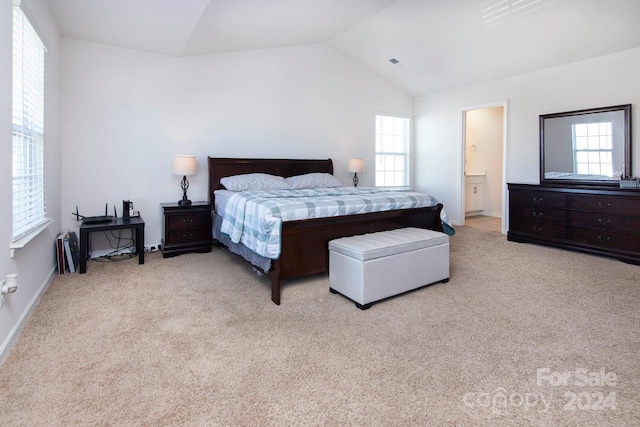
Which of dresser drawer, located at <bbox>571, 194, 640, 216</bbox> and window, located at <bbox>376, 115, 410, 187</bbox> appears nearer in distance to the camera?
dresser drawer, located at <bbox>571, 194, 640, 216</bbox>

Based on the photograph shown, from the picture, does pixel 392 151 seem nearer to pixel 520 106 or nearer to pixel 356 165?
pixel 356 165

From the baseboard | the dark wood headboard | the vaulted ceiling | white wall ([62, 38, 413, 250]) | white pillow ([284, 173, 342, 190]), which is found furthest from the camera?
white pillow ([284, 173, 342, 190])

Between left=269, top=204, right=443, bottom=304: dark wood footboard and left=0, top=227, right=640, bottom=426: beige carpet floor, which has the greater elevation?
left=269, top=204, right=443, bottom=304: dark wood footboard

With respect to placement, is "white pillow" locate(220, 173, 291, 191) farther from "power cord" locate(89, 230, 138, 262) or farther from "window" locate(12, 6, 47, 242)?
"window" locate(12, 6, 47, 242)

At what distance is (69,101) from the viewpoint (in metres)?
3.81

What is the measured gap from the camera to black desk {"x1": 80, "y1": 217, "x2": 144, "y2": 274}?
3.42m

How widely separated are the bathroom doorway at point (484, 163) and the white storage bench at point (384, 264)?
443cm

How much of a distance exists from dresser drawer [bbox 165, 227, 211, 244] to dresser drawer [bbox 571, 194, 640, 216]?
14.4 feet

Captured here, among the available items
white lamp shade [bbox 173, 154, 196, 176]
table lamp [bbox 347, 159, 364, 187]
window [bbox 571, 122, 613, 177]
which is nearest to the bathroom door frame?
window [bbox 571, 122, 613, 177]

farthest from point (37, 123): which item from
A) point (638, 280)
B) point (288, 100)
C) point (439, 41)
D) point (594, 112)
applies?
point (594, 112)

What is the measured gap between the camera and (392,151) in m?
6.56

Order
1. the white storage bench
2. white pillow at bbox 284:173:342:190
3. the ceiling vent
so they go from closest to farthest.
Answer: the white storage bench < white pillow at bbox 284:173:342:190 < the ceiling vent

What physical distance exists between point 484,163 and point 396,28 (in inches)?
150

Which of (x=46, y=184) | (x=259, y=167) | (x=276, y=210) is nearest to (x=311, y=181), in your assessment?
(x=259, y=167)
